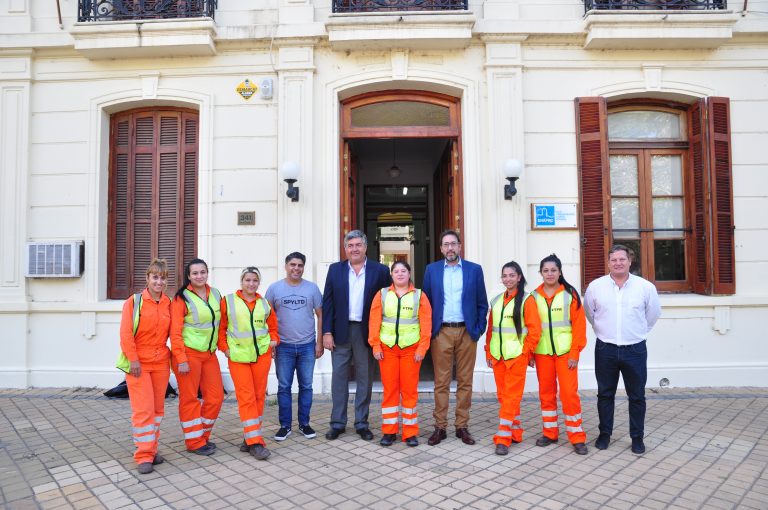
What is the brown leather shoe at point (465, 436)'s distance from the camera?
4.34m

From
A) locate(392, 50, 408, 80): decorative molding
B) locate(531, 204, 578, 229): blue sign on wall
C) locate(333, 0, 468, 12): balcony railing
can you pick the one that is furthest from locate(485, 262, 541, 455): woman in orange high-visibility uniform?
locate(333, 0, 468, 12): balcony railing

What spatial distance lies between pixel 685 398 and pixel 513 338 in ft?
9.71

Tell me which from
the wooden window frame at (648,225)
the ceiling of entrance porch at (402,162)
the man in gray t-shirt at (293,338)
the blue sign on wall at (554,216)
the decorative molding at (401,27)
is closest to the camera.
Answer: the man in gray t-shirt at (293,338)

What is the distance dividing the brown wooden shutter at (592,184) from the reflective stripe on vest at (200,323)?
4364 millimetres

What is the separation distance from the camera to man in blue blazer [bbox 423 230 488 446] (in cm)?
445

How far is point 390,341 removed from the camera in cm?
437

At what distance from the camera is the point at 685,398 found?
18.9ft

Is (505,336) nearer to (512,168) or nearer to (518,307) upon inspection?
(518,307)

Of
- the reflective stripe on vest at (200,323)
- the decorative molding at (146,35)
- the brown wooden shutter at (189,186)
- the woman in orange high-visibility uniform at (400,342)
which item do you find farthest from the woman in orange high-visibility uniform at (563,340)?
the decorative molding at (146,35)

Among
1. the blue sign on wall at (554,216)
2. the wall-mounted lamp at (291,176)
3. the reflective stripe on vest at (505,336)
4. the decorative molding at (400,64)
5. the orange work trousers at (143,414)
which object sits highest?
the decorative molding at (400,64)

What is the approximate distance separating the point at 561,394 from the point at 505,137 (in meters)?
3.29

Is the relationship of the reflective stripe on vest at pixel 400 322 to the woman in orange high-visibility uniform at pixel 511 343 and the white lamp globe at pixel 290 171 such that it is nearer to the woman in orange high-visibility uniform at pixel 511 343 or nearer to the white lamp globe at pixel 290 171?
the woman in orange high-visibility uniform at pixel 511 343

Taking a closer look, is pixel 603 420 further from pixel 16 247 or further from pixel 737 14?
pixel 16 247

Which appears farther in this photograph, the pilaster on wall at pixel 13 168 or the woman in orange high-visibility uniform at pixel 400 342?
the pilaster on wall at pixel 13 168
